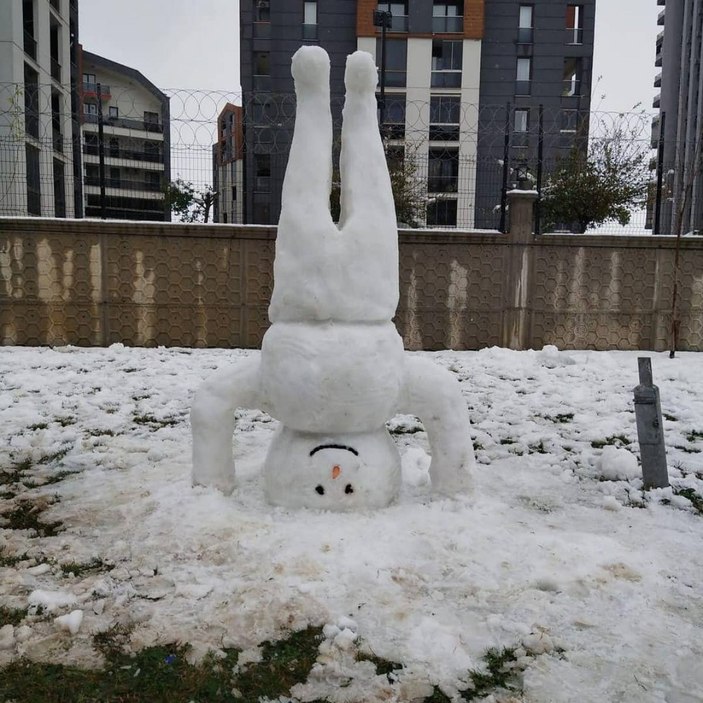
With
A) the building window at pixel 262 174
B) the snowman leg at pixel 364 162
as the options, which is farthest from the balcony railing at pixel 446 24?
the snowman leg at pixel 364 162

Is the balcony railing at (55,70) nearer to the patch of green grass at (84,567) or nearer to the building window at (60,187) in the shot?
the building window at (60,187)

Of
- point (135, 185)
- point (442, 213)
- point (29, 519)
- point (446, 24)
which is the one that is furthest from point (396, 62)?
point (29, 519)

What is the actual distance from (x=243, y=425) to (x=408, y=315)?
4.41 m

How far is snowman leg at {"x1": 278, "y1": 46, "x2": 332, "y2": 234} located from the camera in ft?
10.9

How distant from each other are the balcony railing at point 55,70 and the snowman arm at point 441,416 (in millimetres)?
22128

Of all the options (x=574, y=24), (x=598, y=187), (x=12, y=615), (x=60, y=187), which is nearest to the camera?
(x=12, y=615)

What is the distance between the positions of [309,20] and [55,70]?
31.5 ft

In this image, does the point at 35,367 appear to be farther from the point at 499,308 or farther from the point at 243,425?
the point at 499,308

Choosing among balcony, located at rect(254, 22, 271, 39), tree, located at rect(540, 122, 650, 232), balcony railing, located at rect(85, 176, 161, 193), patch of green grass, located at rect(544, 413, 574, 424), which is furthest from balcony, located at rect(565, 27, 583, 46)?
patch of green grass, located at rect(544, 413, 574, 424)

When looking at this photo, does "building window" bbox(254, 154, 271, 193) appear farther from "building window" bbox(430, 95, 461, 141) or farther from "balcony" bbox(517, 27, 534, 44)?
"balcony" bbox(517, 27, 534, 44)

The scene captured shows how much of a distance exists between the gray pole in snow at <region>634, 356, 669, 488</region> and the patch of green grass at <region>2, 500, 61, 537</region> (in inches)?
137

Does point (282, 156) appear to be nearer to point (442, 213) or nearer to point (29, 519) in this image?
point (442, 213)

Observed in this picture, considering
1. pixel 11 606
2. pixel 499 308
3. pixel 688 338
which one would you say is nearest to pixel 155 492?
pixel 11 606

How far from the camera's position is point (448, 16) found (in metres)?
24.9
